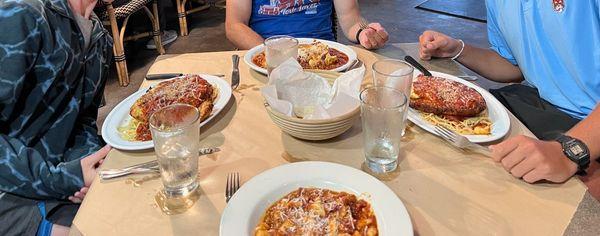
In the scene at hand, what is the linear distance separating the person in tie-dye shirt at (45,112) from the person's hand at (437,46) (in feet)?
3.47

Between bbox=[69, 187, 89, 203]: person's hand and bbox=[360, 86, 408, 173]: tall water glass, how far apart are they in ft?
2.41

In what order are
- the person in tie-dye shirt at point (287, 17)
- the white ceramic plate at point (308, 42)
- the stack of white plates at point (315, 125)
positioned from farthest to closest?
the person in tie-dye shirt at point (287, 17) → the white ceramic plate at point (308, 42) → the stack of white plates at point (315, 125)

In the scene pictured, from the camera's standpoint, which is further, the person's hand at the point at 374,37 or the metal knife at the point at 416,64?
the person's hand at the point at 374,37

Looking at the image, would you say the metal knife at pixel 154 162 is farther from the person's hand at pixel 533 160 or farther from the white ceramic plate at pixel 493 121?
the person's hand at pixel 533 160

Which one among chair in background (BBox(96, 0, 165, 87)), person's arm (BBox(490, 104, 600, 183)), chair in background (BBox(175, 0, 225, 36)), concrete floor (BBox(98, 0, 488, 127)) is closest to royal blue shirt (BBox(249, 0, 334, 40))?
person's arm (BBox(490, 104, 600, 183))

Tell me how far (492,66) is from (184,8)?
3.50 meters

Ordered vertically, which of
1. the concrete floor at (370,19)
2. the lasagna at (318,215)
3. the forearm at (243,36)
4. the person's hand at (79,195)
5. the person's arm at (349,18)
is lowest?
the concrete floor at (370,19)

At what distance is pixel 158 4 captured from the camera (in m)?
4.14

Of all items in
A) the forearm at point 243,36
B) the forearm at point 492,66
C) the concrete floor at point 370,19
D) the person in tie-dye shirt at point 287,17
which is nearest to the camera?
the forearm at point 492,66

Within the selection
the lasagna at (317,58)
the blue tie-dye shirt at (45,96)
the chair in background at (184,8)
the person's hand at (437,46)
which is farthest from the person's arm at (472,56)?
the chair in background at (184,8)

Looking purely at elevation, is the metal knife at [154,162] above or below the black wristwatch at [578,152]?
below

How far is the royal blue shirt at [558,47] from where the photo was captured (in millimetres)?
1380

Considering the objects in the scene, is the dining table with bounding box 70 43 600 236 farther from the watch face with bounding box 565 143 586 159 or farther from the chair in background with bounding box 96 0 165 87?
the chair in background with bounding box 96 0 165 87

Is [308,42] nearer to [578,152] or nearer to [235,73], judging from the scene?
[235,73]
